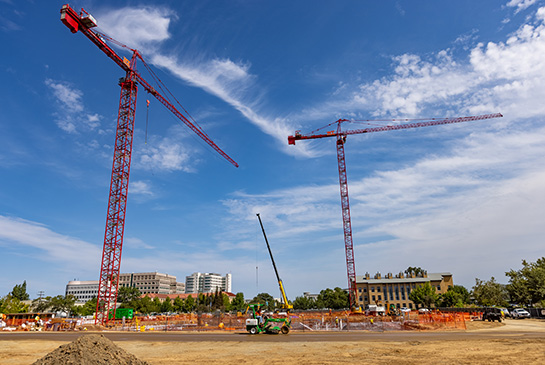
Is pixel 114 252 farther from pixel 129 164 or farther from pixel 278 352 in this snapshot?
pixel 278 352

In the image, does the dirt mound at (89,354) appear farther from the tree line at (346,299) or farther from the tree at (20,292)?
the tree at (20,292)

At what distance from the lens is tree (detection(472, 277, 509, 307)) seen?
80938 millimetres

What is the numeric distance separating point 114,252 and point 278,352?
177ft

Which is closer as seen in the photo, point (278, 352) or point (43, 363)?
point (43, 363)

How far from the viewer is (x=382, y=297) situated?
12900 cm

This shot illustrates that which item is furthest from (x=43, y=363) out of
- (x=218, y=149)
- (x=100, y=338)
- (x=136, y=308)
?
(x=136, y=308)

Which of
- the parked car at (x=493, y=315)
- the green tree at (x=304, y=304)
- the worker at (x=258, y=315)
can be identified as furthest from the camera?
the green tree at (x=304, y=304)

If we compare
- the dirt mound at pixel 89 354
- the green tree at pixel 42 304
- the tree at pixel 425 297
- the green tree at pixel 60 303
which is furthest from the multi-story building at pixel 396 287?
the dirt mound at pixel 89 354

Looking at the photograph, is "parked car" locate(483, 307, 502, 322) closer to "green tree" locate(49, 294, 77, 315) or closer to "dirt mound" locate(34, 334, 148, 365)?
"dirt mound" locate(34, 334, 148, 365)

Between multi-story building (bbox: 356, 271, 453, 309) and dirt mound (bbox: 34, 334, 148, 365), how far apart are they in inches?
4903

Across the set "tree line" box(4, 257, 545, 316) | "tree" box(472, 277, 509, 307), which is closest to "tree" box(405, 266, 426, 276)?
"tree line" box(4, 257, 545, 316)

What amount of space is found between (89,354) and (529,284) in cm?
7739

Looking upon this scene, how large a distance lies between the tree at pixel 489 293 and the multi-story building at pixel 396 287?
39.1 m

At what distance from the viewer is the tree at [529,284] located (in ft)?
203
